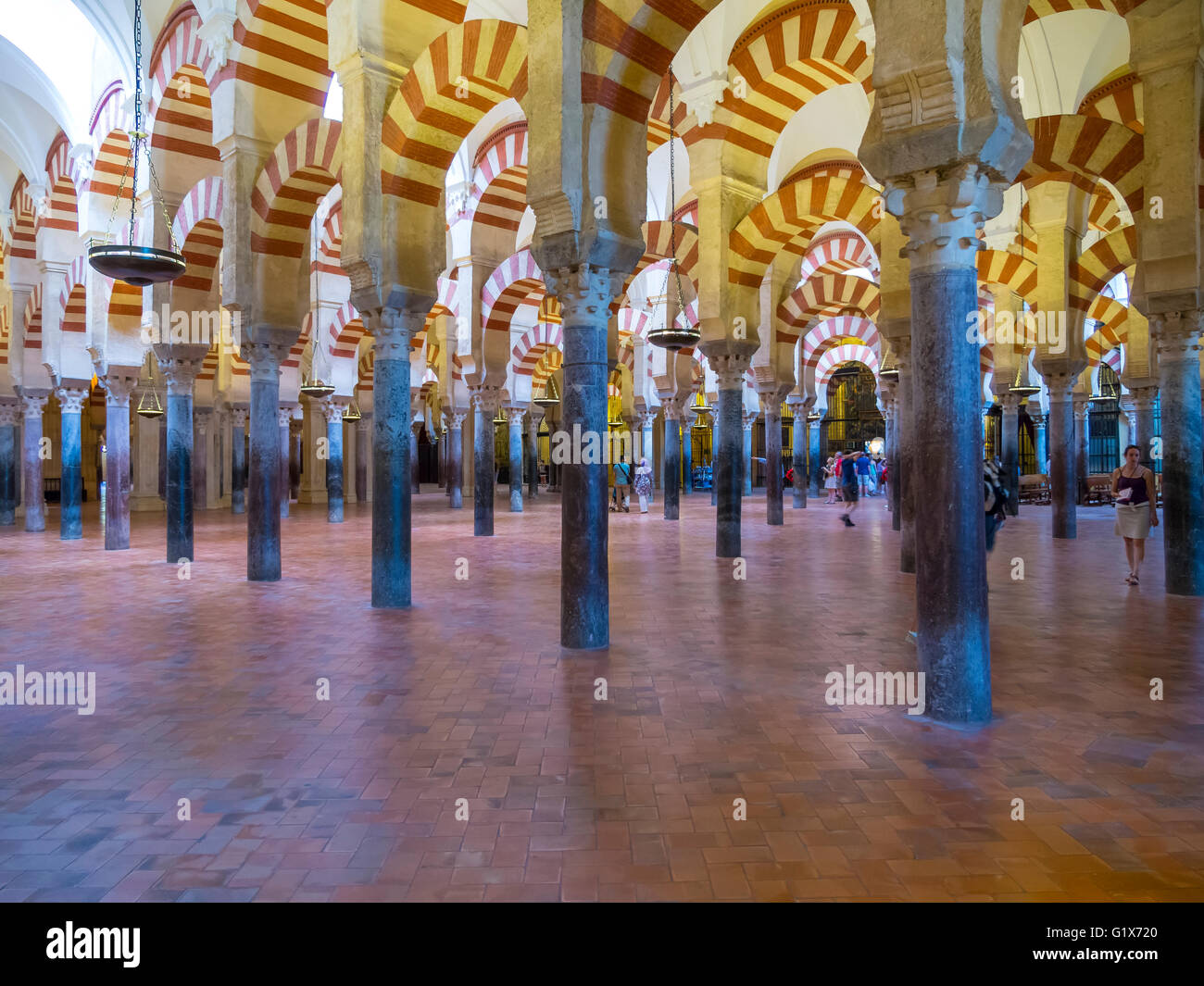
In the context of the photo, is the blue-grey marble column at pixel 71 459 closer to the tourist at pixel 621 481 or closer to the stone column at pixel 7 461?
the stone column at pixel 7 461

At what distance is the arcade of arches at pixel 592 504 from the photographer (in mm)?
2207

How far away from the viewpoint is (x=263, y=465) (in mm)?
6797

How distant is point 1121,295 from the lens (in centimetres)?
1812

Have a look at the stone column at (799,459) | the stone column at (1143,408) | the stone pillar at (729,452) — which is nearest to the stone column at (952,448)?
the stone pillar at (729,452)

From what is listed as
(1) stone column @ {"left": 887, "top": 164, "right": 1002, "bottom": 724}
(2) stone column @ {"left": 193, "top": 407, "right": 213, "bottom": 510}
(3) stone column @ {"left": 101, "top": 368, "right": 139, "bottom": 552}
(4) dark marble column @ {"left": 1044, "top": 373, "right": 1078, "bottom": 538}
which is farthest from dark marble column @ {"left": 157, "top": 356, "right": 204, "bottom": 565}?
(4) dark marble column @ {"left": 1044, "top": 373, "right": 1078, "bottom": 538}

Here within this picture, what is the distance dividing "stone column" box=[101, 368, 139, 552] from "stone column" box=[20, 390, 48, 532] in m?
3.77

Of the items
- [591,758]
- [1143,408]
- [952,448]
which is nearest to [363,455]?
[1143,408]

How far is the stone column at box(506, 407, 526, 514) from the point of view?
15.0 meters

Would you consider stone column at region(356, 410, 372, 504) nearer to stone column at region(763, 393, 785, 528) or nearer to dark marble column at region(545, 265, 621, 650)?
stone column at region(763, 393, 785, 528)

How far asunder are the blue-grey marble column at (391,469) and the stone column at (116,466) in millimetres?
5472

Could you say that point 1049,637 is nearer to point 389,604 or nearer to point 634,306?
point 389,604

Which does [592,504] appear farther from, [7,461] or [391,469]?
[7,461]

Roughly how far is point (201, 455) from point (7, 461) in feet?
11.8
